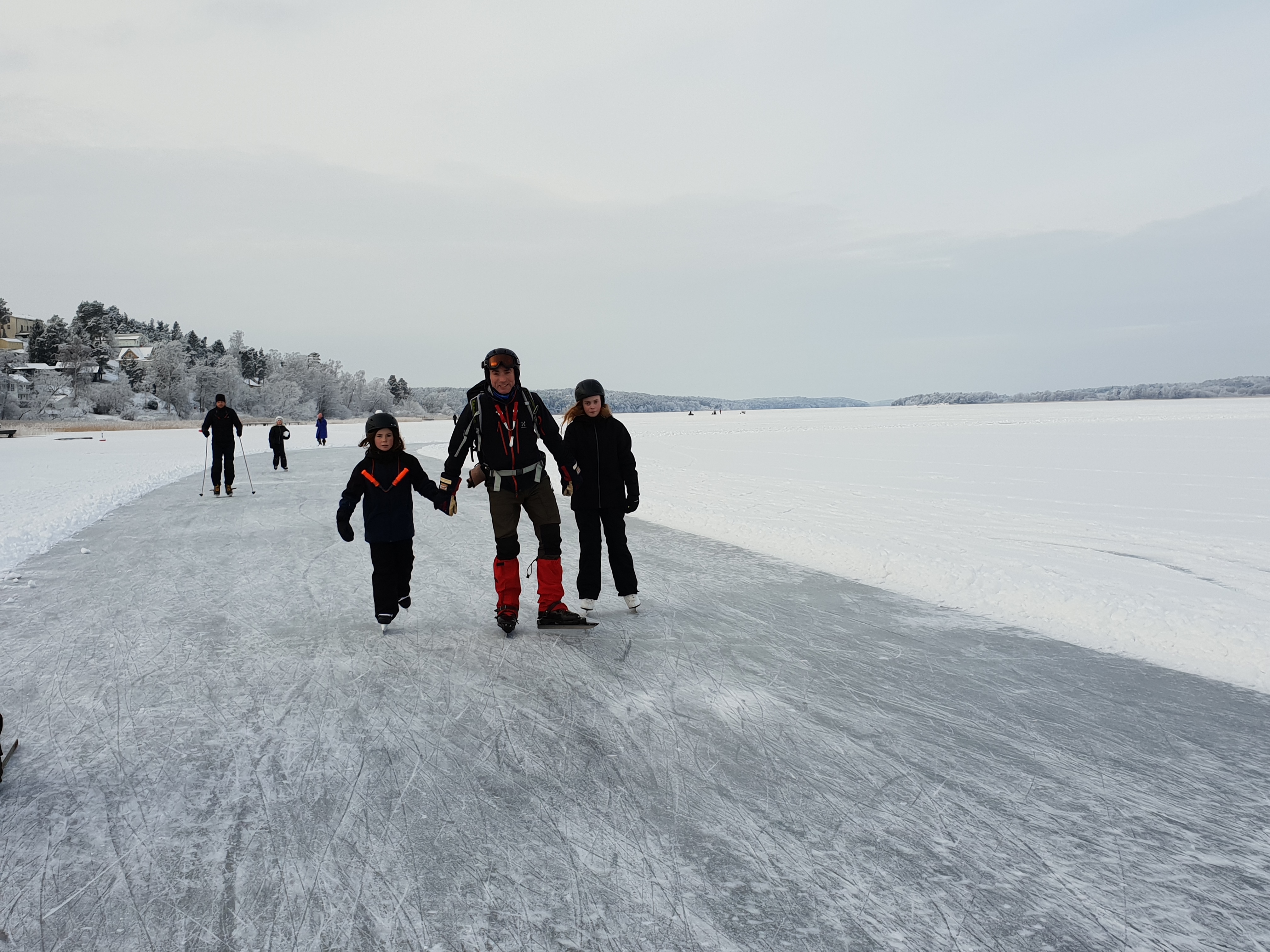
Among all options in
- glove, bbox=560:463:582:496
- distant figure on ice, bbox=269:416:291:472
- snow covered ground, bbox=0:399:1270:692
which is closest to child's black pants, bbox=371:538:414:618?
glove, bbox=560:463:582:496

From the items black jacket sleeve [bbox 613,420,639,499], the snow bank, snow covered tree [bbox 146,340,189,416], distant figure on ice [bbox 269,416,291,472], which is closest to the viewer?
black jacket sleeve [bbox 613,420,639,499]

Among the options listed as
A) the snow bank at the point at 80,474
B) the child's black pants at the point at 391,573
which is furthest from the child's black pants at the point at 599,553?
the snow bank at the point at 80,474

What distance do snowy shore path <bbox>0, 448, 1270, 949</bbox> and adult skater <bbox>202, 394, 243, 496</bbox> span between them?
363 inches

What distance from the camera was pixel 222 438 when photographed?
47.9 ft

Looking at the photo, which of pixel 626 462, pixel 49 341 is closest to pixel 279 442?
pixel 626 462

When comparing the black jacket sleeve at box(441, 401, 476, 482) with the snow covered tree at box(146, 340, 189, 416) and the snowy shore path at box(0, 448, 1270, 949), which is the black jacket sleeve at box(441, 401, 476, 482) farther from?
the snow covered tree at box(146, 340, 189, 416)

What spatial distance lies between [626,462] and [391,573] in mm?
1851

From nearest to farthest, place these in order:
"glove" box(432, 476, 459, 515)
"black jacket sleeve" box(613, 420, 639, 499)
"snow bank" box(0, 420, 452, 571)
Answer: "glove" box(432, 476, 459, 515) → "black jacket sleeve" box(613, 420, 639, 499) → "snow bank" box(0, 420, 452, 571)

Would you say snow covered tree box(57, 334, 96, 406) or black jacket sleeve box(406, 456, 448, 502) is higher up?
snow covered tree box(57, 334, 96, 406)

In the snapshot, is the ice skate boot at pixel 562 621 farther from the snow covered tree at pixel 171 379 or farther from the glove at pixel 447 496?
the snow covered tree at pixel 171 379

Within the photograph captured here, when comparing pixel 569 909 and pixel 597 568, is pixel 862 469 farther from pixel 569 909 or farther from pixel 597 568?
pixel 569 909

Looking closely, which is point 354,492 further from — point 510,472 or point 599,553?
point 599,553

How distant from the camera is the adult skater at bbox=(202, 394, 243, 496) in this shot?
47.5ft

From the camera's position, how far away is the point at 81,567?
790 centimetres
